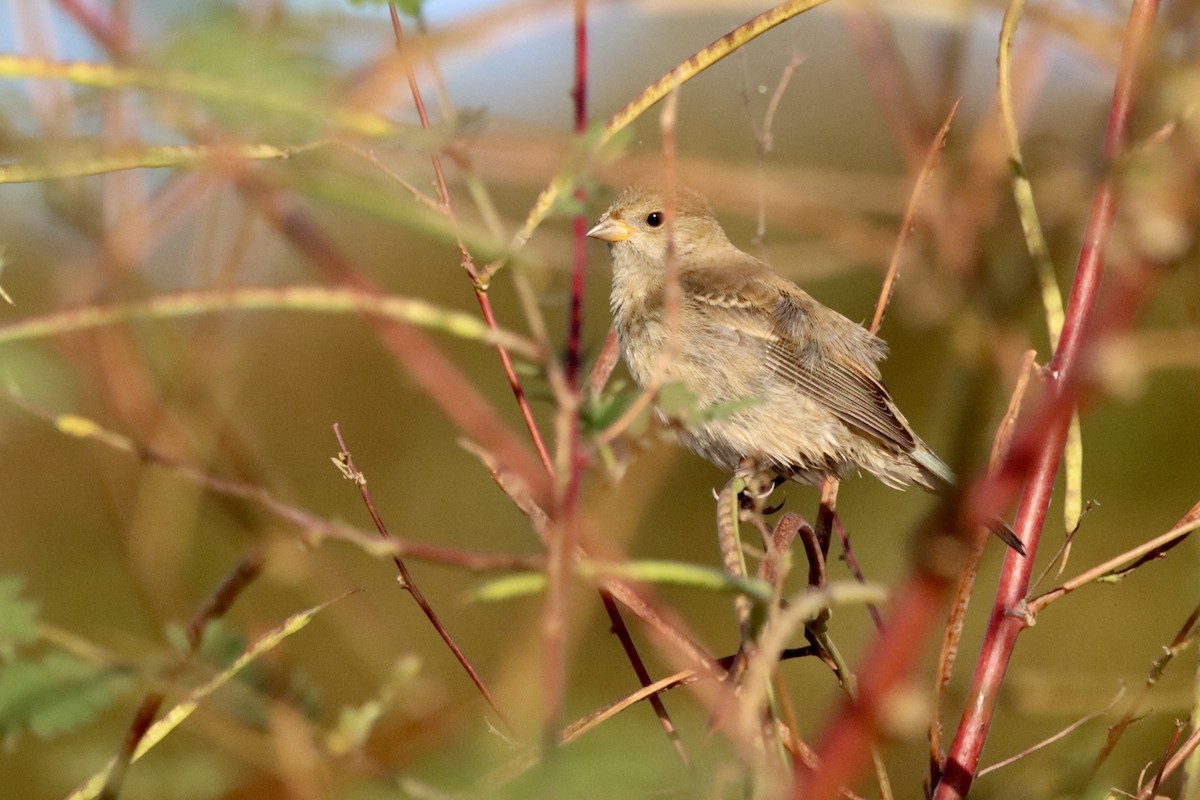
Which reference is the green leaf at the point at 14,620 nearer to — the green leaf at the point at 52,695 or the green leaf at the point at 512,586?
the green leaf at the point at 52,695

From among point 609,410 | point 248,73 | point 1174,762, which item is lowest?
point 1174,762

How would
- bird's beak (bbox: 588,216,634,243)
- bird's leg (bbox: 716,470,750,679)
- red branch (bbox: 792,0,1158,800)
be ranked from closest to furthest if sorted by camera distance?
bird's leg (bbox: 716,470,750,679) → red branch (bbox: 792,0,1158,800) → bird's beak (bbox: 588,216,634,243)

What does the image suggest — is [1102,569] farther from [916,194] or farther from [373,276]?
[373,276]

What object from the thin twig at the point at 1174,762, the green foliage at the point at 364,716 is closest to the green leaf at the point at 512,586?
the green foliage at the point at 364,716

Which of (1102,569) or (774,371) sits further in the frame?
(774,371)

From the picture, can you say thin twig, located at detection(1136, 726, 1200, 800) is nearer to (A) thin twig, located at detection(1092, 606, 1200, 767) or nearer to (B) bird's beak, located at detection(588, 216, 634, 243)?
(A) thin twig, located at detection(1092, 606, 1200, 767)

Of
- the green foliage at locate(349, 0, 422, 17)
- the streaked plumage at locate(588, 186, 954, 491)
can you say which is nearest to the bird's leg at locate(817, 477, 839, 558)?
the streaked plumage at locate(588, 186, 954, 491)

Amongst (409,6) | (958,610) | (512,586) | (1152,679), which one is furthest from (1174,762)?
(409,6)
